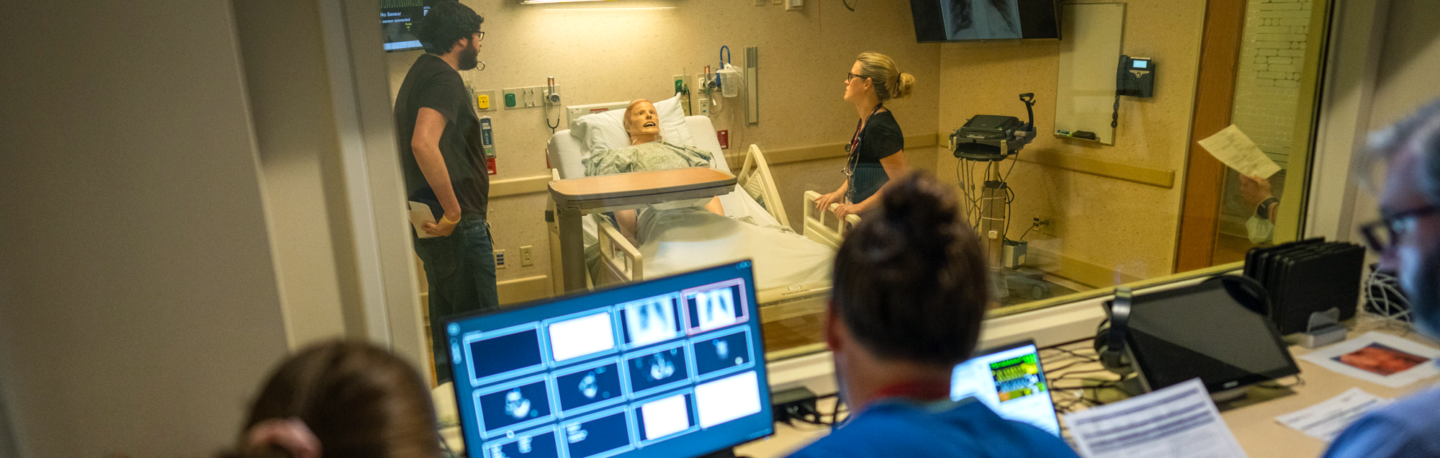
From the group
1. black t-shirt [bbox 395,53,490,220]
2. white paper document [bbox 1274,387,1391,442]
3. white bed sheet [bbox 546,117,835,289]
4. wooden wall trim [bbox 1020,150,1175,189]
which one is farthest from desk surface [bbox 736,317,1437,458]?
wooden wall trim [bbox 1020,150,1175,189]

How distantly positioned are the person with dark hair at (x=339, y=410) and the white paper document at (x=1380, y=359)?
1814 mm

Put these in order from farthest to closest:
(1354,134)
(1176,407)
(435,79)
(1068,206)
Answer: (1068,206)
(1354,134)
(435,79)
(1176,407)

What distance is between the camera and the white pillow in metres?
2.68

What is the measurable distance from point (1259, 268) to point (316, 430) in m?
1.90

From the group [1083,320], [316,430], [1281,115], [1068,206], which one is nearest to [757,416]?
[316,430]

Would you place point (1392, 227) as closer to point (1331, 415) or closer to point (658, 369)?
point (658, 369)

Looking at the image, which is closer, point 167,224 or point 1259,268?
point 167,224

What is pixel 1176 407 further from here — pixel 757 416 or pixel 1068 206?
pixel 1068 206

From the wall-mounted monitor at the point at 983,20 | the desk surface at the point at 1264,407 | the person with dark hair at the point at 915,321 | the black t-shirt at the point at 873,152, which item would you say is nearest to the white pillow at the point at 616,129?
the black t-shirt at the point at 873,152

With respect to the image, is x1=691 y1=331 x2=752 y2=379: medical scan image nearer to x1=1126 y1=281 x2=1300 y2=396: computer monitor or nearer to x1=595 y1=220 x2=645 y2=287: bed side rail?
x1=1126 y1=281 x2=1300 y2=396: computer monitor

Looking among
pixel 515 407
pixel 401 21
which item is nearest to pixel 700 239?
pixel 401 21

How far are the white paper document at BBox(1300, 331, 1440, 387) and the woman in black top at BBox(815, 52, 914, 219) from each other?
1.17 m

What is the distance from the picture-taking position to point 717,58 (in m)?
3.06

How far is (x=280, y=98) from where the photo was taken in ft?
3.73
